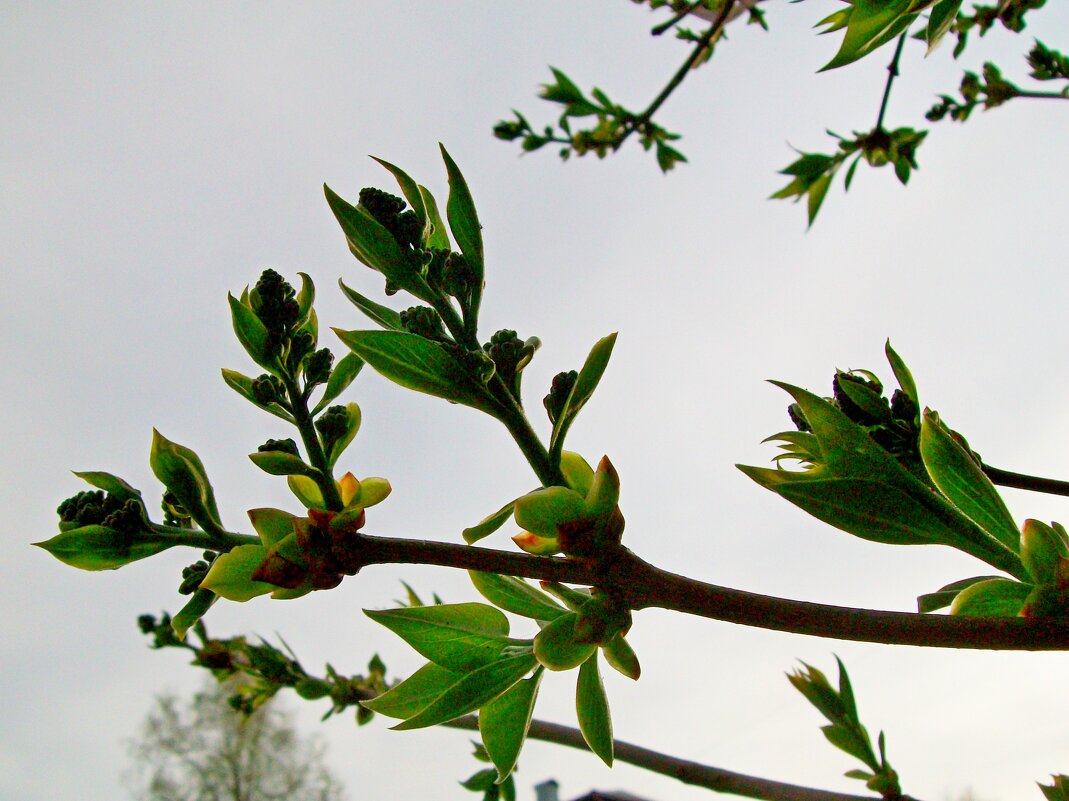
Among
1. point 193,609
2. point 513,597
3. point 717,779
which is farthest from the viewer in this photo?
point 717,779

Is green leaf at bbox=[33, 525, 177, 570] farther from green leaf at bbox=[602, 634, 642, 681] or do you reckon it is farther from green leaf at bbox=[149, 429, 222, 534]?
green leaf at bbox=[602, 634, 642, 681]

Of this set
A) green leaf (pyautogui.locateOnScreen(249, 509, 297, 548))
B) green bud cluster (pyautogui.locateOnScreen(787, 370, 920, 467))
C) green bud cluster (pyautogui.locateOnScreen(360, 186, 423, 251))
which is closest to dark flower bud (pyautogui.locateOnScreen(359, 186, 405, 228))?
green bud cluster (pyautogui.locateOnScreen(360, 186, 423, 251))

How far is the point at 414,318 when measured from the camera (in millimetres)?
556

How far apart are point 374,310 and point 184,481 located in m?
0.19

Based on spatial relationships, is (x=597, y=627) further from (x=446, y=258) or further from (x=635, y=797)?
(x=635, y=797)

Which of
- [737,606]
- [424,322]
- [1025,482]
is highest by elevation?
[424,322]

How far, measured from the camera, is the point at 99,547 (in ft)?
1.77

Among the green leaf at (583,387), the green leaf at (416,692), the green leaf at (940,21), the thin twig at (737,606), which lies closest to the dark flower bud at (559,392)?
the green leaf at (583,387)

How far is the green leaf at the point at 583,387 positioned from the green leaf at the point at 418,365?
0.05m

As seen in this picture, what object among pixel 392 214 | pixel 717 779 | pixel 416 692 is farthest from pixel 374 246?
pixel 717 779

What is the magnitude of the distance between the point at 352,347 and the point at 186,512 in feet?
0.62

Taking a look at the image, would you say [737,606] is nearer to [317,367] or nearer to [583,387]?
[583,387]

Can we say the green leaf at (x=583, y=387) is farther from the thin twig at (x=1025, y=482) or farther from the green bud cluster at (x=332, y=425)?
the thin twig at (x=1025, y=482)

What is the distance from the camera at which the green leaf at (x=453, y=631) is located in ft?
1.93
